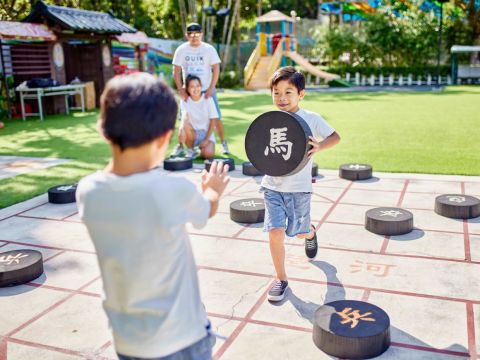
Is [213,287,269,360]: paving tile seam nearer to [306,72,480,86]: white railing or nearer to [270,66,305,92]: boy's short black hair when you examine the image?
[270,66,305,92]: boy's short black hair

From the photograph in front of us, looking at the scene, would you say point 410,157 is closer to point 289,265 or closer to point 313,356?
point 289,265

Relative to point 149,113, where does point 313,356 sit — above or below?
below

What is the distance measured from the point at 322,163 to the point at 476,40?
25.5m

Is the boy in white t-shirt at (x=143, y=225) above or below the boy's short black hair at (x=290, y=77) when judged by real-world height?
below

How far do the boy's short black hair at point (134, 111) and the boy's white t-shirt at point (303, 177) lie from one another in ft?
6.83

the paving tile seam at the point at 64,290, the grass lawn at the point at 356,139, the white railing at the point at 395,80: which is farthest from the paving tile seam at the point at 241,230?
the white railing at the point at 395,80

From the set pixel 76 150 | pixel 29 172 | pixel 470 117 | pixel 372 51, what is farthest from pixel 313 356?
pixel 372 51

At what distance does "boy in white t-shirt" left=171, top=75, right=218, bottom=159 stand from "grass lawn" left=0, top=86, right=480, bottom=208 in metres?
0.60

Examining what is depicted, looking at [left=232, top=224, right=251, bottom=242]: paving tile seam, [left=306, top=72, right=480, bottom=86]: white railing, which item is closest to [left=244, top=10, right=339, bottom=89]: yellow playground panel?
[left=306, top=72, right=480, bottom=86]: white railing

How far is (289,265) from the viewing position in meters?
4.40

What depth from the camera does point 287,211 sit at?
153 inches

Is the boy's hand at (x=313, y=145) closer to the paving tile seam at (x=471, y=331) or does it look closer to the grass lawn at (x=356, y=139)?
Result: the paving tile seam at (x=471, y=331)

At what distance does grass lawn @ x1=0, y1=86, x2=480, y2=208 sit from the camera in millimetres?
7820

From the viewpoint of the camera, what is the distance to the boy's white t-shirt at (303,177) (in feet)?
12.5
